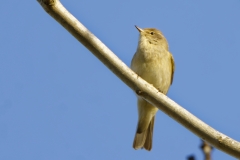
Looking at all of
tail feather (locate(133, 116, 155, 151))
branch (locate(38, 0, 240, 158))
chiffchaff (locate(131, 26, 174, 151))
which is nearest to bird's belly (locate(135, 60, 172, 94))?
chiffchaff (locate(131, 26, 174, 151))

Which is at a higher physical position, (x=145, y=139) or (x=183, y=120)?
(x=145, y=139)

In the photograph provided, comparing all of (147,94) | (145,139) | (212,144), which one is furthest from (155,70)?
(212,144)

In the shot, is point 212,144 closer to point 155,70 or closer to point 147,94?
point 147,94

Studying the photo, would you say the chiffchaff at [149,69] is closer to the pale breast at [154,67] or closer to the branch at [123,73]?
the pale breast at [154,67]

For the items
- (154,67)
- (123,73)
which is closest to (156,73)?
(154,67)

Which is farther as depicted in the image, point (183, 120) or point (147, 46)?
point (147, 46)

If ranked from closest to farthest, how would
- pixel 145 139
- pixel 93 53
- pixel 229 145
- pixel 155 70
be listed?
pixel 229 145, pixel 93 53, pixel 155 70, pixel 145 139

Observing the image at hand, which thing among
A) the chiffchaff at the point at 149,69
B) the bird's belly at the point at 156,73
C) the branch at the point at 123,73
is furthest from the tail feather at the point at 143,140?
the branch at the point at 123,73
